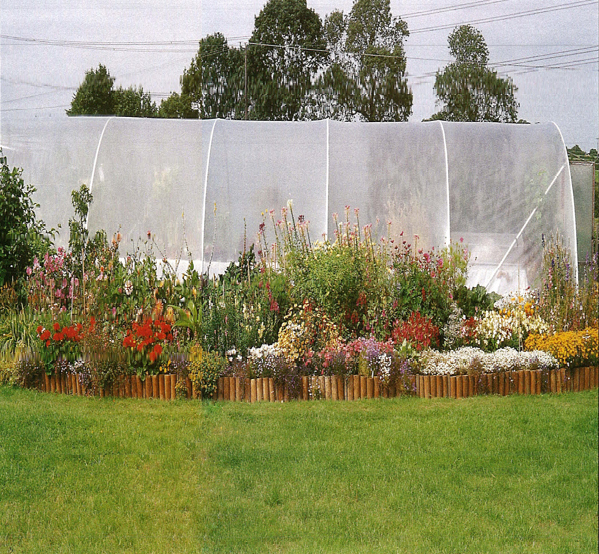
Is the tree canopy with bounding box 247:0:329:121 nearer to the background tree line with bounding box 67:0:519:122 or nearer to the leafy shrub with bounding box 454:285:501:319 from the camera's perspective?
the background tree line with bounding box 67:0:519:122

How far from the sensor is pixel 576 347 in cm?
87

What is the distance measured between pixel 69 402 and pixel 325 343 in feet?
7.82

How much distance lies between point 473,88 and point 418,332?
68cm

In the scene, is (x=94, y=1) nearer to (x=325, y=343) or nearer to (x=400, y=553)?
(x=325, y=343)

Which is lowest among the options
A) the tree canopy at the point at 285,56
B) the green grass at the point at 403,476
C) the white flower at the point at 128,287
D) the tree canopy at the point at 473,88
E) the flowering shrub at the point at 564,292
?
the green grass at the point at 403,476

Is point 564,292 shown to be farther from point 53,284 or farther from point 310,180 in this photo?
point 53,284

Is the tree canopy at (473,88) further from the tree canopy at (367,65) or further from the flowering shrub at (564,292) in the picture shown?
the flowering shrub at (564,292)

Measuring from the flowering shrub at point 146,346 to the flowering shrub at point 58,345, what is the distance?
34 centimetres

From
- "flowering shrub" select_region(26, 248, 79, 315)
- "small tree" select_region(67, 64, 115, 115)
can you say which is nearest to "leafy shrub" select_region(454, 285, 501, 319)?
"small tree" select_region(67, 64, 115, 115)

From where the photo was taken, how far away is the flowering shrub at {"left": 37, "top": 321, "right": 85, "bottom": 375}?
3641mm

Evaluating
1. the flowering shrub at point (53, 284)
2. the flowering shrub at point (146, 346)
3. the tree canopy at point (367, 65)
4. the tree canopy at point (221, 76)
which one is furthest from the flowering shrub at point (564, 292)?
the flowering shrub at point (53, 284)

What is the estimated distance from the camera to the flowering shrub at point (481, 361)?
95 centimetres

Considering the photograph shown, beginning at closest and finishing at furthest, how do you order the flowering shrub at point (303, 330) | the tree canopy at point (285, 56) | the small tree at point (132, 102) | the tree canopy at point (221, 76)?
the tree canopy at point (285, 56)
the tree canopy at point (221, 76)
the flowering shrub at point (303, 330)
the small tree at point (132, 102)

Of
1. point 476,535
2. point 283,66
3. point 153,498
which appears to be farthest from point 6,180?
point 476,535
